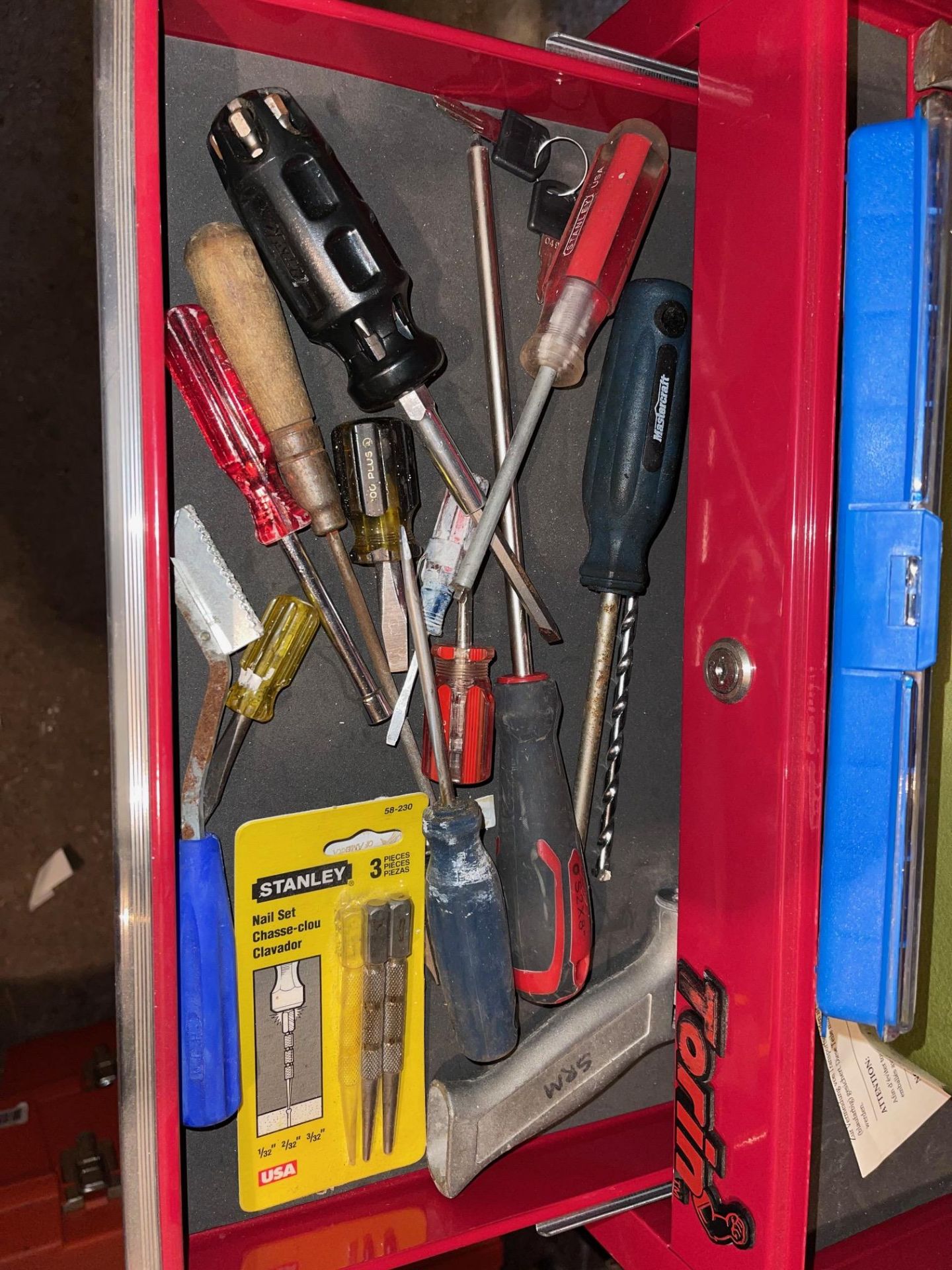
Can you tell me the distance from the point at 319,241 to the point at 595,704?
34 centimetres

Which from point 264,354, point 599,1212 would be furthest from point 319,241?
point 599,1212

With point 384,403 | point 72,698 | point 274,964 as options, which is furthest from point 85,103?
point 274,964

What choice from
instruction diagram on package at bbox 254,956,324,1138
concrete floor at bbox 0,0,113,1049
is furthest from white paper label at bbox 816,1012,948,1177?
concrete floor at bbox 0,0,113,1049

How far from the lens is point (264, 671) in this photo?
1.82 ft

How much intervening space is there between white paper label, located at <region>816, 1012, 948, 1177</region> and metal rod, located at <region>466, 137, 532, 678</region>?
1.17 ft

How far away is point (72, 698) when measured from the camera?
1.13 meters

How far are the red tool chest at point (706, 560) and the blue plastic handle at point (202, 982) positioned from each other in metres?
0.03

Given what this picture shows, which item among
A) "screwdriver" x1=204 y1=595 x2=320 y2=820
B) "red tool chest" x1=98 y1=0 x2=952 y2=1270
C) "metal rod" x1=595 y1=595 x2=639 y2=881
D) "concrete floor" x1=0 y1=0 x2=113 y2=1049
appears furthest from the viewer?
"concrete floor" x1=0 y1=0 x2=113 y2=1049

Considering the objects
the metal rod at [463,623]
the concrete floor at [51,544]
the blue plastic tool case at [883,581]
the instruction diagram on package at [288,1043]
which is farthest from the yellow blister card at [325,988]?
the concrete floor at [51,544]

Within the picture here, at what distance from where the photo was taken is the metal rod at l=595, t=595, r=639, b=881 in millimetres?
663

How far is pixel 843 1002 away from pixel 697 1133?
144 millimetres

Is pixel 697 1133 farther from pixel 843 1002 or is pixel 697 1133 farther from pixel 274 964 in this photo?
pixel 274 964

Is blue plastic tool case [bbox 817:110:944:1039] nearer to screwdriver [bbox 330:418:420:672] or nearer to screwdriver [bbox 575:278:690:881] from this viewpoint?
screwdriver [bbox 575:278:690:881]

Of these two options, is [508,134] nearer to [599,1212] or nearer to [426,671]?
[426,671]
